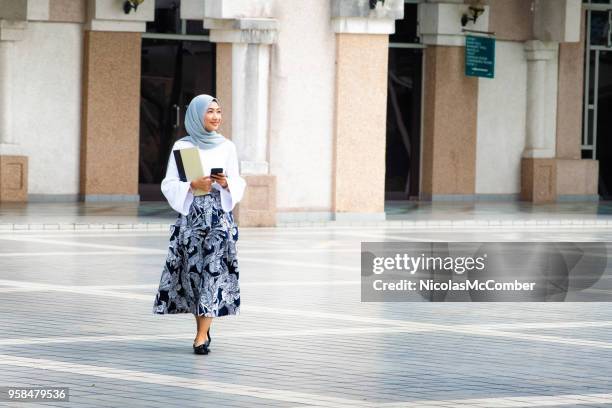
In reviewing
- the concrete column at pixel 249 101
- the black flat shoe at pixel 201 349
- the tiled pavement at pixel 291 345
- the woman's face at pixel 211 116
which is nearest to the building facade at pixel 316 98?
the concrete column at pixel 249 101

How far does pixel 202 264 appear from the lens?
10.1m

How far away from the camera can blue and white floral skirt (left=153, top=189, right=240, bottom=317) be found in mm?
10070

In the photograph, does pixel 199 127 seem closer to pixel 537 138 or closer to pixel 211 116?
pixel 211 116

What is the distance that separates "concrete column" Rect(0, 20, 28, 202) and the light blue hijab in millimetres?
15621

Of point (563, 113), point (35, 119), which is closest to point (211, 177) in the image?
point (35, 119)

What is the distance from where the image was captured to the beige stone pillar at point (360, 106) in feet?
75.1

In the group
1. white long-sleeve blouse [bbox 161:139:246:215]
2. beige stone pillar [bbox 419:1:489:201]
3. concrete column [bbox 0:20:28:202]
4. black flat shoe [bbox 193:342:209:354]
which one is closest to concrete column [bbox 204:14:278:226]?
concrete column [bbox 0:20:28:202]

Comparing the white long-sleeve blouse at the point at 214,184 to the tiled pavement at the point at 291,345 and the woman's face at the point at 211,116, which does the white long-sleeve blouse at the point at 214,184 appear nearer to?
the woman's face at the point at 211,116

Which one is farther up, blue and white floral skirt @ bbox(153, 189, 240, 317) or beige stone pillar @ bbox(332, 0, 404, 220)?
beige stone pillar @ bbox(332, 0, 404, 220)

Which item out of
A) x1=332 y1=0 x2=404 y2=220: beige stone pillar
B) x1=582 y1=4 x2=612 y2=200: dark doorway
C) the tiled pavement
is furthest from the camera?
x1=582 y1=4 x2=612 y2=200: dark doorway

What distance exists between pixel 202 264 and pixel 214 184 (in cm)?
54

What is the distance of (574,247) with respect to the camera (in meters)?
19.7

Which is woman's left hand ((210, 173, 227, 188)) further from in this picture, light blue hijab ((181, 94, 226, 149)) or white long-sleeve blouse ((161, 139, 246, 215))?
light blue hijab ((181, 94, 226, 149))

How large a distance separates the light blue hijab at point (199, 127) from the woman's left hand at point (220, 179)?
0.28m
